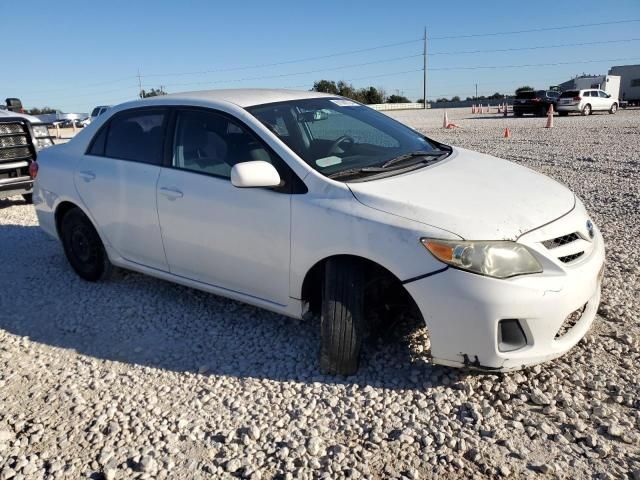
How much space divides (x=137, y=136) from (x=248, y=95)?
38.7 inches

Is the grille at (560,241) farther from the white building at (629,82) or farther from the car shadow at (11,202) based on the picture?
the white building at (629,82)

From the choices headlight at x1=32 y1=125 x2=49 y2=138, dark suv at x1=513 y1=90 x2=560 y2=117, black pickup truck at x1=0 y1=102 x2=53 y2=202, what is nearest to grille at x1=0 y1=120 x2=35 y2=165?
black pickup truck at x1=0 y1=102 x2=53 y2=202

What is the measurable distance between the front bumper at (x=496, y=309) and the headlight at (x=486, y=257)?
0.04 meters

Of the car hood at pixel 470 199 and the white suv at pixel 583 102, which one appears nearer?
the car hood at pixel 470 199

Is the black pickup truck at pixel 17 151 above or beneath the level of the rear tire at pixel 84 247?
above

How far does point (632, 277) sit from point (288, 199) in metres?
3.04

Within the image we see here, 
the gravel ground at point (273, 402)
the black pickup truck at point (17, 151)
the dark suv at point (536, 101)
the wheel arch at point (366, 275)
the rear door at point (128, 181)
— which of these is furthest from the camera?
the dark suv at point (536, 101)

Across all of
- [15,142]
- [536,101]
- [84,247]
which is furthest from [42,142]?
[536,101]

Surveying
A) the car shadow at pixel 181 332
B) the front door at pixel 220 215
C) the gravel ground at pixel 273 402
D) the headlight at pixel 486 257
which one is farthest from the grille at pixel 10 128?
the headlight at pixel 486 257

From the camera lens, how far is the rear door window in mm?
3852

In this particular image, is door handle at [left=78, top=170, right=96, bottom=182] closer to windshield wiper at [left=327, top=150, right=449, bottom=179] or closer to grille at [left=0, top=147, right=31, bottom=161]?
windshield wiper at [left=327, top=150, right=449, bottom=179]

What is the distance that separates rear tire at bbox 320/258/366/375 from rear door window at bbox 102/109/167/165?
5.69 ft

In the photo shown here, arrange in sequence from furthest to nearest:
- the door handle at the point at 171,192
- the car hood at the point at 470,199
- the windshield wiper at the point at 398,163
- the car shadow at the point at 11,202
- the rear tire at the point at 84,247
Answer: the car shadow at the point at 11,202 → the rear tire at the point at 84,247 → the door handle at the point at 171,192 → the windshield wiper at the point at 398,163 → the car hood at the point at 470,199

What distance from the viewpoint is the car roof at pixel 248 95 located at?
3623 mm
